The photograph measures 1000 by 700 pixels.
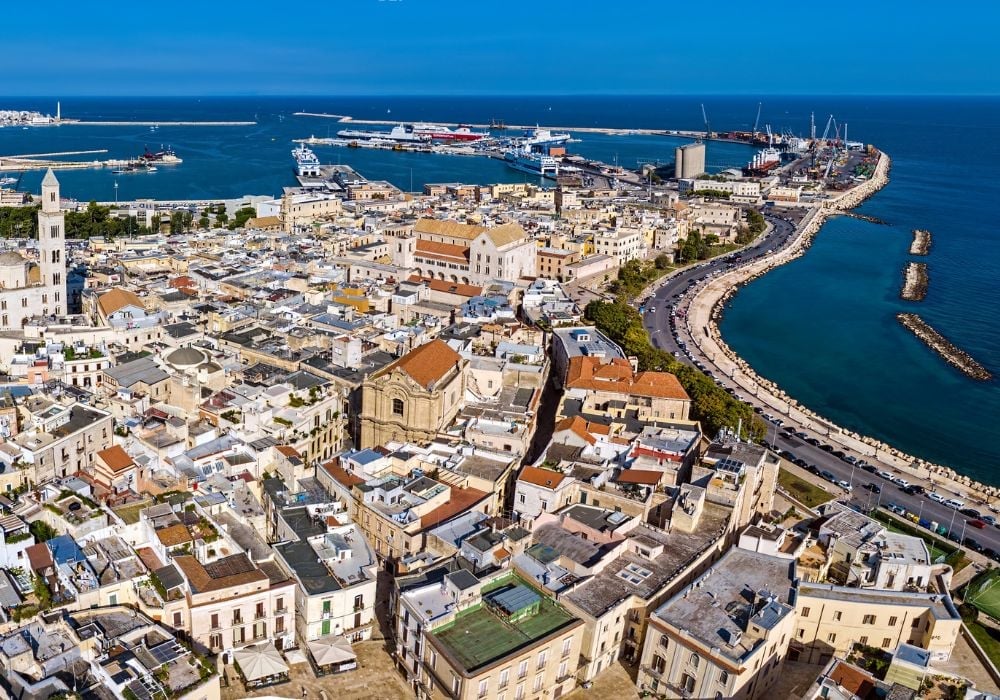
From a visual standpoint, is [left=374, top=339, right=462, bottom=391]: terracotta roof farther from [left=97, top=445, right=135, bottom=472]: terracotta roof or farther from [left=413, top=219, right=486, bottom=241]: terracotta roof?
[left=413, top=219, right=486, bottom=241]: terracotta roof

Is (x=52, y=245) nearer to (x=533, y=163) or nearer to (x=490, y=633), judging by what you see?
(x=490, y=633)

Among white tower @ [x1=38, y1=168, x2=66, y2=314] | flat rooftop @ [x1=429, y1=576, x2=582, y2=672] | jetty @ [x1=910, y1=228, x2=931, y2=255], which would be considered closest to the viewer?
flat rooftop @ [x1=429, y1=576, x2=582, y2=672]

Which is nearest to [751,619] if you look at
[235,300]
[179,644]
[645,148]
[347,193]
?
[179,644]

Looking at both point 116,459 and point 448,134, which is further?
point 448,134

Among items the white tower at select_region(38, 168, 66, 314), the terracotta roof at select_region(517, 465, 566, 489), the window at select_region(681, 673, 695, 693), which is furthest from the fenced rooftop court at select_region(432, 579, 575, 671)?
the white tower at select_region(38, 168, 66, 314)

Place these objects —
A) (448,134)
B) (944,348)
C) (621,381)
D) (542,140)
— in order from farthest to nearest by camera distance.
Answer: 1. (448,134)
2. (542,140)
3. (944,348)
4. (621,381)

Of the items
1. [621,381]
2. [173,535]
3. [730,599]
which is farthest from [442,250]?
[730,599]

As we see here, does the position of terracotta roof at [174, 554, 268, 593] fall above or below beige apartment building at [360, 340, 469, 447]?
below
